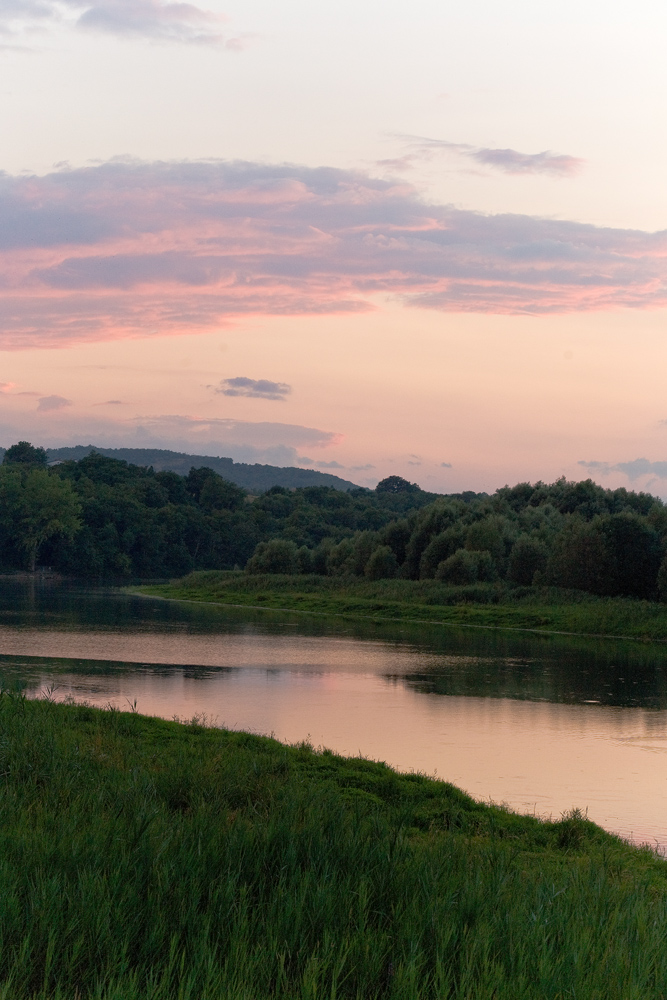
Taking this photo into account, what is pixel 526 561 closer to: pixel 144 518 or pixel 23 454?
pixel 144 518

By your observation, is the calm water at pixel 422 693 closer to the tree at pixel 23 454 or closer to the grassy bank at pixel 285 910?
the grassy bank at pixel 285 910

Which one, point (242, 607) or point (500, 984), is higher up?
point (500, 984)

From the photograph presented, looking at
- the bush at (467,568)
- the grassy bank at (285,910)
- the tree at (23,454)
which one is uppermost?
the tree at (23,454)

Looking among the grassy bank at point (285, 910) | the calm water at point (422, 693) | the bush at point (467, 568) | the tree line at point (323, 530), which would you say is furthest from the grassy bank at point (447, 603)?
the grassy bank at point (285, 910)

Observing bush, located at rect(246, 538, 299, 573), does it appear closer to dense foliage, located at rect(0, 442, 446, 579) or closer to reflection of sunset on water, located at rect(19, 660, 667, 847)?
dense foliage, located at rect(0, 442, 446, 579)

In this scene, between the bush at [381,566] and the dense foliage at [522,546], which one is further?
the bush at [381,566]

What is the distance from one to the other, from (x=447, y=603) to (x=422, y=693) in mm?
31002

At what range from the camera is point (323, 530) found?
116 metres

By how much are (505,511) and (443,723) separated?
5226 cm

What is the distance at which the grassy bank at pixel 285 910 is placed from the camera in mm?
4617

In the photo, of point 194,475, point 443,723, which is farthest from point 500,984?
point 194,475

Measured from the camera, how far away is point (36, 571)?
10169cm

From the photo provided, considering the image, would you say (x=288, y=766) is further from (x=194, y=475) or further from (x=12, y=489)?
(x=194, y=475)

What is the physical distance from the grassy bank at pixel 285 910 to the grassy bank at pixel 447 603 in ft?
121
